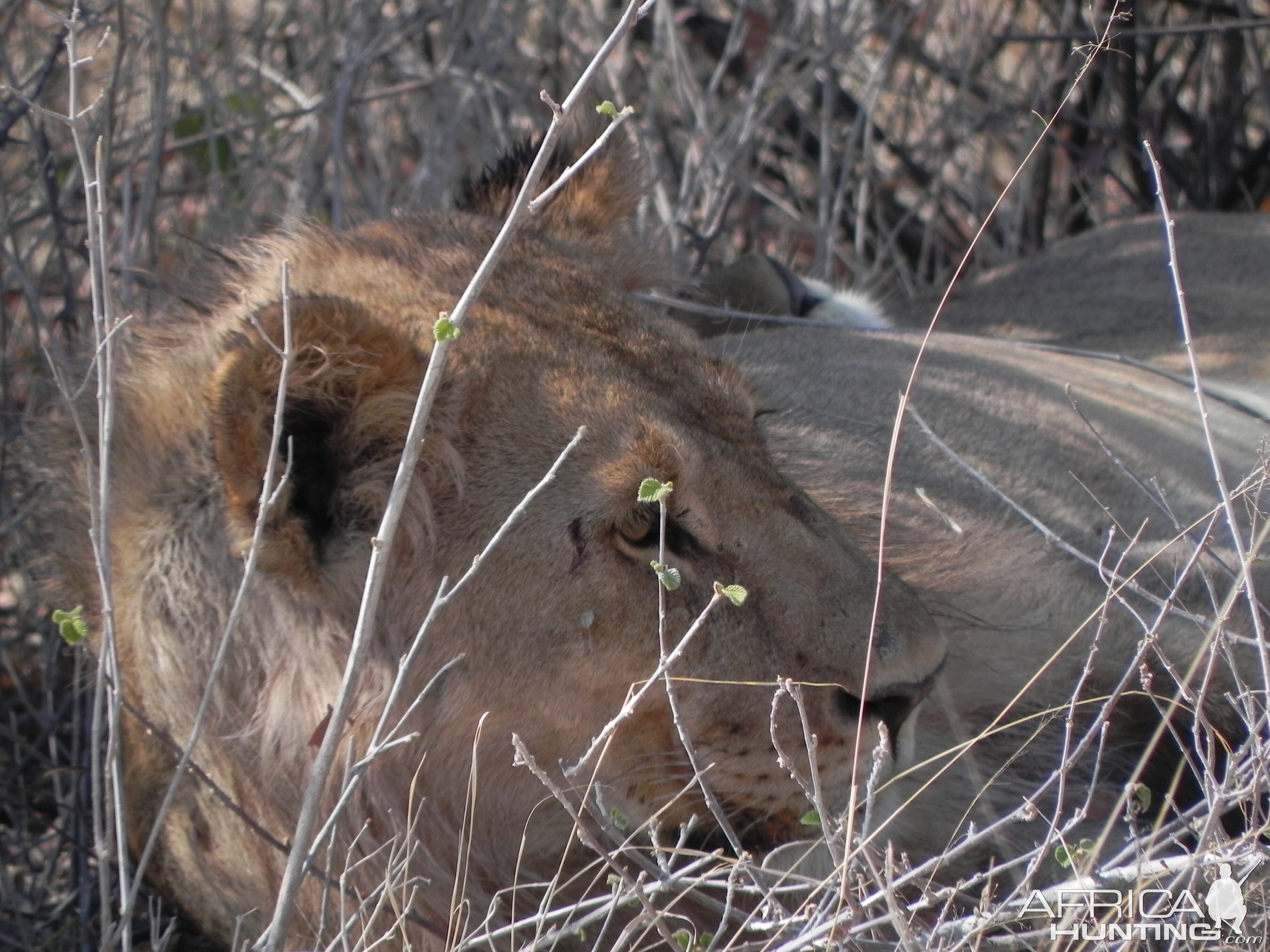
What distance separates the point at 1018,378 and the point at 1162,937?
235 centimetres

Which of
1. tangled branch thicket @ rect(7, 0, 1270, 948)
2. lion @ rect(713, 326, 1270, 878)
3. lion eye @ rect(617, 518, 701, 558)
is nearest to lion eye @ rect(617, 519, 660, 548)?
lion eye @ rect(617, 518, 701, 558)

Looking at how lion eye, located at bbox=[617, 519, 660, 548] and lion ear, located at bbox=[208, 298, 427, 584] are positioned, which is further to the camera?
lion eye, located at bbox=[617, 519, 660, 548]

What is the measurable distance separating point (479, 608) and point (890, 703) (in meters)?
0.68

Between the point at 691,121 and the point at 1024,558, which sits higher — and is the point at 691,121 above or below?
above

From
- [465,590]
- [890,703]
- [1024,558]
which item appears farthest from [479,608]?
[1024,558]

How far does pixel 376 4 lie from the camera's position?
5.64 metres

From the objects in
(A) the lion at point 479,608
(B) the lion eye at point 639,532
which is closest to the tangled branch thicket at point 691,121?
(A) the lion at point 479,608

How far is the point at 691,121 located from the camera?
19.8ft

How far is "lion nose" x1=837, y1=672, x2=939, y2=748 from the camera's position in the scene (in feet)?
7.93

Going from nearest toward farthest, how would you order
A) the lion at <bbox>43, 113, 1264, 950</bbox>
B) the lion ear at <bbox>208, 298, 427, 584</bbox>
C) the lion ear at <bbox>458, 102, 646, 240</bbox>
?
the lion ear at <bbox>208, 298, 427, 584</bbox> < the lion at <bbox>43, 113, 1264, 950</bbox> < the lion ear at <bbox>458, 102, 646, 240</bbox>

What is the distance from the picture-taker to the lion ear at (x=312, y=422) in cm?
216

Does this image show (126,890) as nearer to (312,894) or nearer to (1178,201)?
(312,894)

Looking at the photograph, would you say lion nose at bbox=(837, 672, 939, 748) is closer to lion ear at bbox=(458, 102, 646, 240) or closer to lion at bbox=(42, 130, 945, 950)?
lion at bbox=(42, 130, 945, 950)

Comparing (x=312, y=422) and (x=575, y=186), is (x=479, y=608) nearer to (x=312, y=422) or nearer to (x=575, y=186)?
(x=312, y=422)
